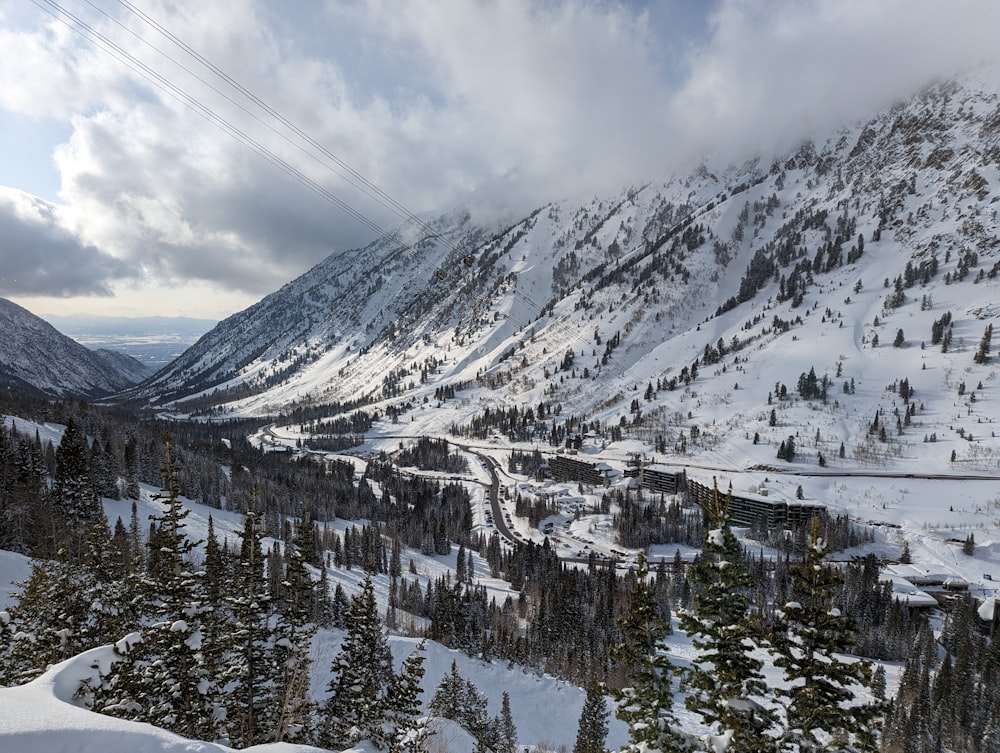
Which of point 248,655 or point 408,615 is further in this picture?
point 408,615

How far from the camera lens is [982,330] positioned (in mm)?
182875

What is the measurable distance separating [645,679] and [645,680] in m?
0.05

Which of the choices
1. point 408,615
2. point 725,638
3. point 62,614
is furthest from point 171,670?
point 408,615

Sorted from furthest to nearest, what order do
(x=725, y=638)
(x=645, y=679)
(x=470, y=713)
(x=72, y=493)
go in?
(x=72, y=493) < (x=470, y=713) < (x=645, y=679) < (x=725, y=638)

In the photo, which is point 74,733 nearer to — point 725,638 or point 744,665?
point 725,638

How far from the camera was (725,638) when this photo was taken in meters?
14.0

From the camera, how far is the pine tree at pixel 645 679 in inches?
599

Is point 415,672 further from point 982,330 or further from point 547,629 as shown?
point 982,330

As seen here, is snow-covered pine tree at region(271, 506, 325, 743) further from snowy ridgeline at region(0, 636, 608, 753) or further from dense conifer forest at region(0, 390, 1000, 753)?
snowy ridgeline at region(0, 636, 608, 753)

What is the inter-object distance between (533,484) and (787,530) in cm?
8330

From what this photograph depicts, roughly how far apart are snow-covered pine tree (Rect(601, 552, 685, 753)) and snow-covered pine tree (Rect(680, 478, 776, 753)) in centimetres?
125

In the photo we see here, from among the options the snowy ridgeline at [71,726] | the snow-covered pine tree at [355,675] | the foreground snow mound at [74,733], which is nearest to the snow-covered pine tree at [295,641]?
the snow-covered pine tree at [355,675]

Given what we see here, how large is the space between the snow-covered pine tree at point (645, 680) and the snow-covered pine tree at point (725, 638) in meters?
1.25

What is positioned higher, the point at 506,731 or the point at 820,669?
the point at 820,669
